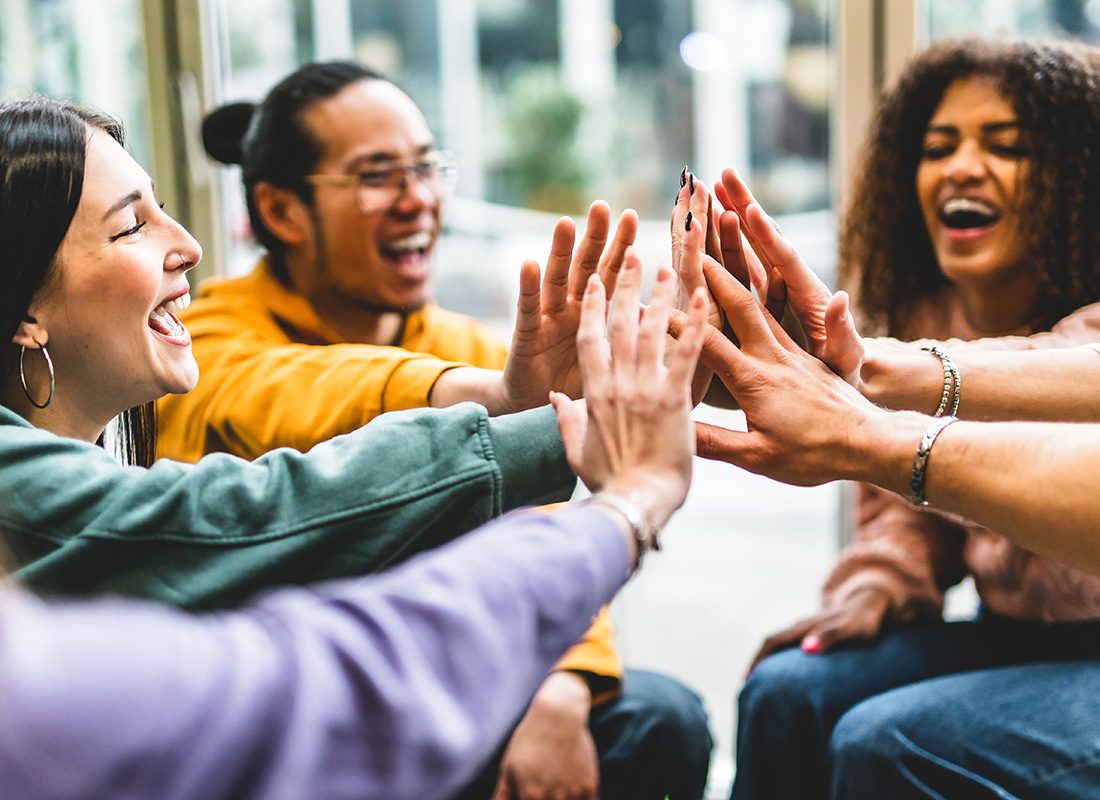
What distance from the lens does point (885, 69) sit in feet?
5.85

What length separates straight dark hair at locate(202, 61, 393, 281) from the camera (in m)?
1.51

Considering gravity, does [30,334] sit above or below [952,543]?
above

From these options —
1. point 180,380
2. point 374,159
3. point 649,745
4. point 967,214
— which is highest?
point 374,159

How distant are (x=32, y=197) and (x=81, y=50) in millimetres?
1439

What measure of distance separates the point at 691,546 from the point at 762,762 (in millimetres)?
1679

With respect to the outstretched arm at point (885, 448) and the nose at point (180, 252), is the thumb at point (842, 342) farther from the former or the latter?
the nose at point (180, 252)

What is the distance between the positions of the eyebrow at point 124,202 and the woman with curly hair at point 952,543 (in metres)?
0.84

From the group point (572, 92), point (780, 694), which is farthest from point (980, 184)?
point (572, 92)

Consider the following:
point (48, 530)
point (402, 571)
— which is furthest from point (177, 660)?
point (48, 530)

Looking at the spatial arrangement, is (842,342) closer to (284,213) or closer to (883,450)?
(883,450)

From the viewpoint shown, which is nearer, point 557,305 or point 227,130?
point 557,305

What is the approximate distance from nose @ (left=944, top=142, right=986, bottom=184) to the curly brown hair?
2.4 inches

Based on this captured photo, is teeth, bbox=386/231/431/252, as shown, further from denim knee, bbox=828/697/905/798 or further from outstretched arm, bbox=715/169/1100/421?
denim knee, bbox=828/697/905/798

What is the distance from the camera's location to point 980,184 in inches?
55.8
